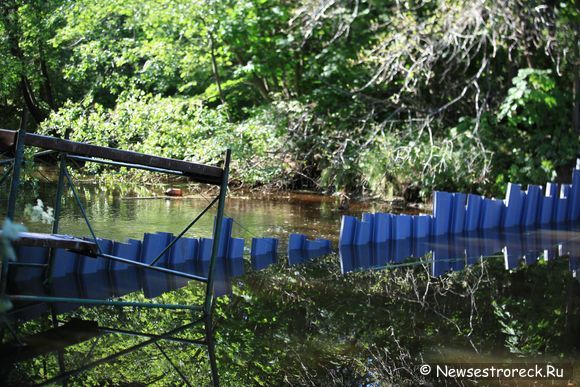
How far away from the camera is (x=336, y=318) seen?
529 cm

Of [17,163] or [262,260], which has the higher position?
[17,163]

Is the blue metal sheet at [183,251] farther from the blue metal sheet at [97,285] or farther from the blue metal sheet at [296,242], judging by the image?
the blue metal sheet at [296,242]

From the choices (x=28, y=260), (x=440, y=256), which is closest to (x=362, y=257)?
(x=440, y=256)

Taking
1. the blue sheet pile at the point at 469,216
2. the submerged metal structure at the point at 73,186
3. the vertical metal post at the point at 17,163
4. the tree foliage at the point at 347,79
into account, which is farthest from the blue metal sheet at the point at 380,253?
the vertical metal post at the point at 17,163

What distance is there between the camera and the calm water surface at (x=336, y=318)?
13.3 feet

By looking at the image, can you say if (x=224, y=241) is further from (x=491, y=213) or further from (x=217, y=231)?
(x=491, y=213)

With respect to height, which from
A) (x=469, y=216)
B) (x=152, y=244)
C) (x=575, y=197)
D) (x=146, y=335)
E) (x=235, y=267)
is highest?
(x=575, y=197)

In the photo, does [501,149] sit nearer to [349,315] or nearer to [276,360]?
[349,315]

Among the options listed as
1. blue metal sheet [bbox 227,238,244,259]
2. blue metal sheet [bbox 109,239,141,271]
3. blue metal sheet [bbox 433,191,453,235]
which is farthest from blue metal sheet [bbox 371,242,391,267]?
blue metal sheet [bbox 109,239,141,271]

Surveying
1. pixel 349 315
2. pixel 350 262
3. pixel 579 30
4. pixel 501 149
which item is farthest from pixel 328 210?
pixel 349 315

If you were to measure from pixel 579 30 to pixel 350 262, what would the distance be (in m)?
7.69

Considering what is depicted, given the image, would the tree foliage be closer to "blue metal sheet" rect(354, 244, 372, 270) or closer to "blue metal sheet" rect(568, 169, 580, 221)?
"blue metal sheet" rect(568, 169, 580, 221)

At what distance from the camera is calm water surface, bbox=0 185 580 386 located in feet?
13.3

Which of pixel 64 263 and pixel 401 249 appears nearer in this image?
pixel 64 263
